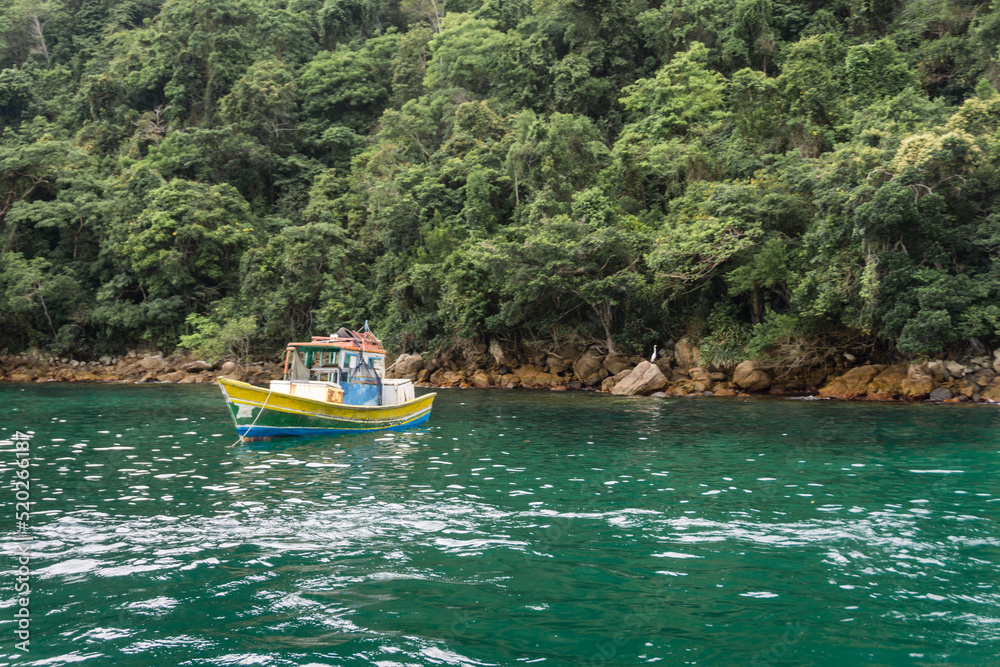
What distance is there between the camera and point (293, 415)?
664 inches

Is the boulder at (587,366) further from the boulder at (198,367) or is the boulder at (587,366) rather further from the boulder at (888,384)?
the boulder at (198,367)

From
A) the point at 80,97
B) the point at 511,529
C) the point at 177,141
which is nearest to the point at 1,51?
the point at 80,97

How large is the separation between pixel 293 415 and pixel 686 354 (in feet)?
69.7

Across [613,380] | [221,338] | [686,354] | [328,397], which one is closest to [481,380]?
[613,380]

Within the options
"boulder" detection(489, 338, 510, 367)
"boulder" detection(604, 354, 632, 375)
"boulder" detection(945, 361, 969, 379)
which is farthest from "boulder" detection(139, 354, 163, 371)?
"boulder" detection(945, 361, 969, 379)

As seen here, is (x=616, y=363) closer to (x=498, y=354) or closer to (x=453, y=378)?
(x=498, y=354)

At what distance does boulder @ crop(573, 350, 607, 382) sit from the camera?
3431cm

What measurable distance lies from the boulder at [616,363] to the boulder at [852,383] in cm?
898

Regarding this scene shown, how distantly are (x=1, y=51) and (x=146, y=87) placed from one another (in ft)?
63.9

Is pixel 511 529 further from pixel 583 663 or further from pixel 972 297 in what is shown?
pixel 972 297

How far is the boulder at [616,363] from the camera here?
111ft

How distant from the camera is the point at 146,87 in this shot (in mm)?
56719

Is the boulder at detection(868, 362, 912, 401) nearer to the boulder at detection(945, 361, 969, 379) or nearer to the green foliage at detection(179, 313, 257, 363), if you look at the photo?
the boulder at detection(945, 361, 969, 379)

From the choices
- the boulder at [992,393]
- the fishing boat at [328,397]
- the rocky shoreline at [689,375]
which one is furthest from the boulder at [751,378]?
the fishing boat at [328,397]
